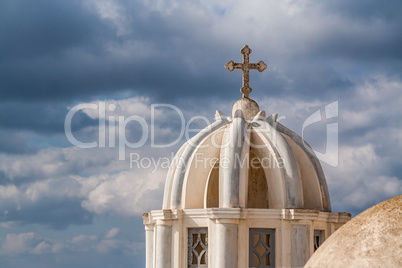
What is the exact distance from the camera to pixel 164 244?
60.1ft

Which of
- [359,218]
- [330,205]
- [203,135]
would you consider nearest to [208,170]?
[203,135]

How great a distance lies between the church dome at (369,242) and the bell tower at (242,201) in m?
7.27

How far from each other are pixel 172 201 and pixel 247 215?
7.40 ft

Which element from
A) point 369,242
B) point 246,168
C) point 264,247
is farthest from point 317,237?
point 369,242

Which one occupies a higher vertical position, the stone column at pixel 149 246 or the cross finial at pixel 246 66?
the cross finial at pixel 246 66

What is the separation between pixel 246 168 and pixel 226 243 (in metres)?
2.07

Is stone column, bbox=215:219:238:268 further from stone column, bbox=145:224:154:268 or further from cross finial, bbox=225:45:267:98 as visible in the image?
cross finial, bbox=225:45:267:98

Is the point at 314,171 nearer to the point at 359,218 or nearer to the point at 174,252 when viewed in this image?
the point at 174,252

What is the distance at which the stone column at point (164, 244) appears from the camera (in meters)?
18.3

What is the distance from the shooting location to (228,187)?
17766mm

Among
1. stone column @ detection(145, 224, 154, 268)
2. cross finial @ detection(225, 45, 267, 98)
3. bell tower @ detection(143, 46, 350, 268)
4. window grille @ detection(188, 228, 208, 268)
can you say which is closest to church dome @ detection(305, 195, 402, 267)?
bell tower @ detection(143, 46, 350, 268)

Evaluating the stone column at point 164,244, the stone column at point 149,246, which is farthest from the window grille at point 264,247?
the stone column at point 149,246

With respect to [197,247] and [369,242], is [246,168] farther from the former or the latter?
[369,242]

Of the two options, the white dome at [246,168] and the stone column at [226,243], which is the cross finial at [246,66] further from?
the stone column at [226,243]
